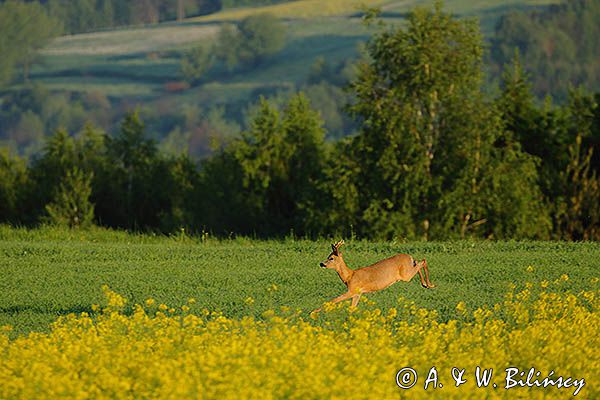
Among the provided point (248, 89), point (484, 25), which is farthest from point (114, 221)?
point (484, 25)

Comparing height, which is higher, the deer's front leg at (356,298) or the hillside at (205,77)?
the deer's front leg at (356,298)

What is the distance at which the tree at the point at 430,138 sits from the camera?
85.1 feet

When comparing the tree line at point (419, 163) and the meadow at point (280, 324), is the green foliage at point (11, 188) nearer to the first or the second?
the tree line at point (419, 163)

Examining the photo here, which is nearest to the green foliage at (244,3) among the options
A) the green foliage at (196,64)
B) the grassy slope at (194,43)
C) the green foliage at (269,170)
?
the grassy slope at (194,43)

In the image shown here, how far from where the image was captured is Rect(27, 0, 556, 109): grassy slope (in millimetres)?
127938

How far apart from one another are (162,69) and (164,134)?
869 inches

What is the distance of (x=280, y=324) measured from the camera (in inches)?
311

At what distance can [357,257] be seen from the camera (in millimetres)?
14445

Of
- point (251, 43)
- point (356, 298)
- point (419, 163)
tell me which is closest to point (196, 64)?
point (251, 43)

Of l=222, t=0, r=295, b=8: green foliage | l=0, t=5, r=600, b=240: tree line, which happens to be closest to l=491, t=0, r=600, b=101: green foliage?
l=222, t=0, r=295, b=8: green foliage

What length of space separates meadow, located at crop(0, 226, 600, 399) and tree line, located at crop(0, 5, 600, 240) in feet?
33.0

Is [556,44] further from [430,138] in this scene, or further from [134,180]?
[430,138]

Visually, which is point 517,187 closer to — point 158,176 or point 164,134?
point 158,176

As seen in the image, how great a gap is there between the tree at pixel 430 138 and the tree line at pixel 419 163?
4 centimetres
